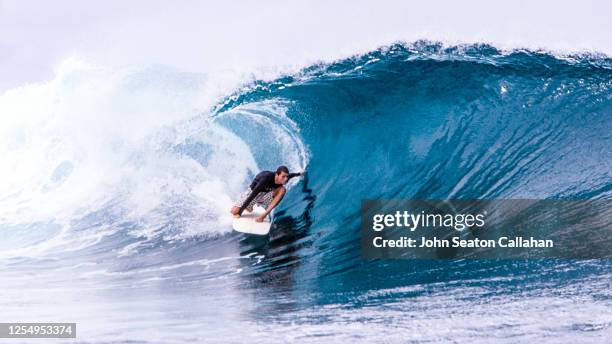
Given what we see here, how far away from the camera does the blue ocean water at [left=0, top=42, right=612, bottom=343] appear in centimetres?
274

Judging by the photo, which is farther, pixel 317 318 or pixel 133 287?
pixel 133 287

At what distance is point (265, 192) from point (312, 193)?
542 millimetres

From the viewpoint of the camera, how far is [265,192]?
3783 millimetres

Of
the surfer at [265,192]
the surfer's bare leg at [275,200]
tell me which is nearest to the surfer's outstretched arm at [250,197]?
the surfer at [265,192]

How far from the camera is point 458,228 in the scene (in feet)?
11.0

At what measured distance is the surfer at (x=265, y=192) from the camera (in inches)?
146

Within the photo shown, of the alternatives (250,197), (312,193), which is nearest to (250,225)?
(250,197)

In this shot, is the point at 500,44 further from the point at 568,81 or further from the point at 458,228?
the point at 458,228

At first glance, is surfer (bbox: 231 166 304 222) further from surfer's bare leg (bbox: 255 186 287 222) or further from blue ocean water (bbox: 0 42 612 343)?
blue ocean water (bbox: 0 42 612 343)

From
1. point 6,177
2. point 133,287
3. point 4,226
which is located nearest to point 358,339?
point 133,287

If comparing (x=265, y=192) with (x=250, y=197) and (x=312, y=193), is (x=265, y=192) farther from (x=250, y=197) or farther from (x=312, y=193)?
(x=312, y=193)

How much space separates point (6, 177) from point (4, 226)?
0.57m

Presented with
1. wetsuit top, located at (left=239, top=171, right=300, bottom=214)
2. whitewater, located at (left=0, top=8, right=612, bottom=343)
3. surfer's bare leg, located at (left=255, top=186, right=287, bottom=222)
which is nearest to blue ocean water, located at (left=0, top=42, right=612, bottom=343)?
whitewater, located at (left=0, top=8, right=612, bottom=343)

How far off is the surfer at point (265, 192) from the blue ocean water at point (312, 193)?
18 cm
